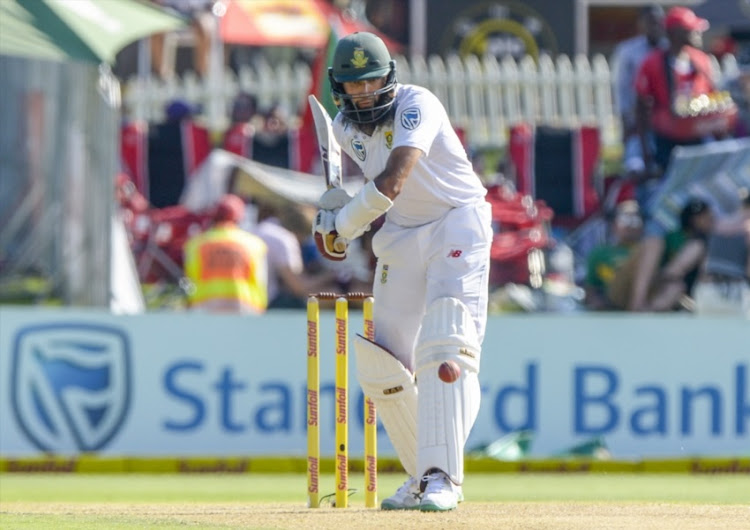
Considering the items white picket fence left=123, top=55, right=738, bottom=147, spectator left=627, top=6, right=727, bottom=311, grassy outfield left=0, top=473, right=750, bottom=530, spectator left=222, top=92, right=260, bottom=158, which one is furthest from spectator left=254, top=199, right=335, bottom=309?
white picket fence left=123, top=55, right=738, bottom=147

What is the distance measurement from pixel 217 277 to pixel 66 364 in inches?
62.2

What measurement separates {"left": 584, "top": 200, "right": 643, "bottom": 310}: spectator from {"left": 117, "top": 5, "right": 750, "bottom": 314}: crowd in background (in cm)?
1

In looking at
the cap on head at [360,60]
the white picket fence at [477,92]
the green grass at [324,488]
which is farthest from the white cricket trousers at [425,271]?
the white picket fence at [477,92]

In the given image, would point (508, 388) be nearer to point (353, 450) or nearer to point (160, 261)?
point (353, 450)

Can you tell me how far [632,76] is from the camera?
599 inches

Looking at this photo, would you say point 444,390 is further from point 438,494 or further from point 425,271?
point 425,271

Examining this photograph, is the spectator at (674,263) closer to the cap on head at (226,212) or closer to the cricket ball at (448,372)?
the cap on head at (226,212)

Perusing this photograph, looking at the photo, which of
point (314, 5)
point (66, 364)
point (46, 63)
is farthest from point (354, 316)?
point (314, 5)

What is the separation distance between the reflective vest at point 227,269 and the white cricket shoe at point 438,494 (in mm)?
5860

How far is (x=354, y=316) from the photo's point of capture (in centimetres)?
1150

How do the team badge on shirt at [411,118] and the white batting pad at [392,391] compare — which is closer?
the team badge on shirt at [411,118]

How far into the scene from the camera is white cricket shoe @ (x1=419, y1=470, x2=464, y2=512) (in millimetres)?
6754

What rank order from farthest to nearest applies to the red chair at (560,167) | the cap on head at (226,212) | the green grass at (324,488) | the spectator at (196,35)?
the spectator at (196,35)
the red chair at (560,167)
the cap on head at (226,212)
the green grass at (324,488)

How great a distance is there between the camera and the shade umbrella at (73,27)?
34.5 feet
